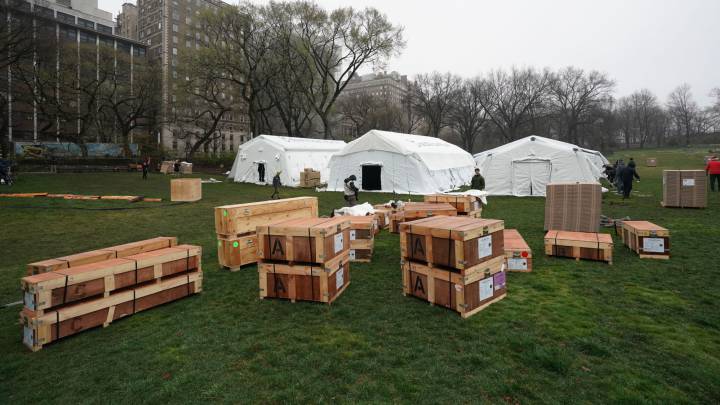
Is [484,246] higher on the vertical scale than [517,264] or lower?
higher

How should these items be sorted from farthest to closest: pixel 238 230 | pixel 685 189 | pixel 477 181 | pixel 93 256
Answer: pixel 477 181 < pixel 685 189 < pixel 238 230 < pixel 93 256

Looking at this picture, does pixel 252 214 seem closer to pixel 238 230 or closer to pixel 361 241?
pixel 238 230

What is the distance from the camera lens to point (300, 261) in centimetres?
590

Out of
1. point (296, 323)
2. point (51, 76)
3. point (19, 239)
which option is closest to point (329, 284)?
point (296, 323)

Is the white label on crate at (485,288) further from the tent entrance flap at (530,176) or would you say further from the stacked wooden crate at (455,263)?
the tent entrance flap at (530,176)

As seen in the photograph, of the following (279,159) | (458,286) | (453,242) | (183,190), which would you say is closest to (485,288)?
(458,286)

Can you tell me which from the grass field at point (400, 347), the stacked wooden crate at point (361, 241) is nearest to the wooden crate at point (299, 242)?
the grass field at point (400, 347)

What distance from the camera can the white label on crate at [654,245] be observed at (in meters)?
7.94

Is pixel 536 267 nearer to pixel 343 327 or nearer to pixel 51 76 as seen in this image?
pixel 343 327

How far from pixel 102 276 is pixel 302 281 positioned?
280 centimetres

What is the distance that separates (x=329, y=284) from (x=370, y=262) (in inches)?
101

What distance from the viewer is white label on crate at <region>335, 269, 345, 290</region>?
6160 millimetres

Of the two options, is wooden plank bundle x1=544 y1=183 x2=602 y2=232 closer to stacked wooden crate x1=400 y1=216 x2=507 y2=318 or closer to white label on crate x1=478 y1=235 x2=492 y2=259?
stacked wooden crate x1=400 y1=216 x2=507 y2=318

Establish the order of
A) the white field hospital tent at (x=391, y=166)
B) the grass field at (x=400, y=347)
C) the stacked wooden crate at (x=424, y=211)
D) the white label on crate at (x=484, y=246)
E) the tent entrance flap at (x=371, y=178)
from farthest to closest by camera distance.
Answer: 1. the tent entrance flap at (x=371, y=178)
2. the white field hospital tent at (x=391, y=166)
3. the stacked wooden crate at (x=424, y=211)
4. the white label on crate at (x=484, y=246)
5. the grass field at (x=400, y=347)
